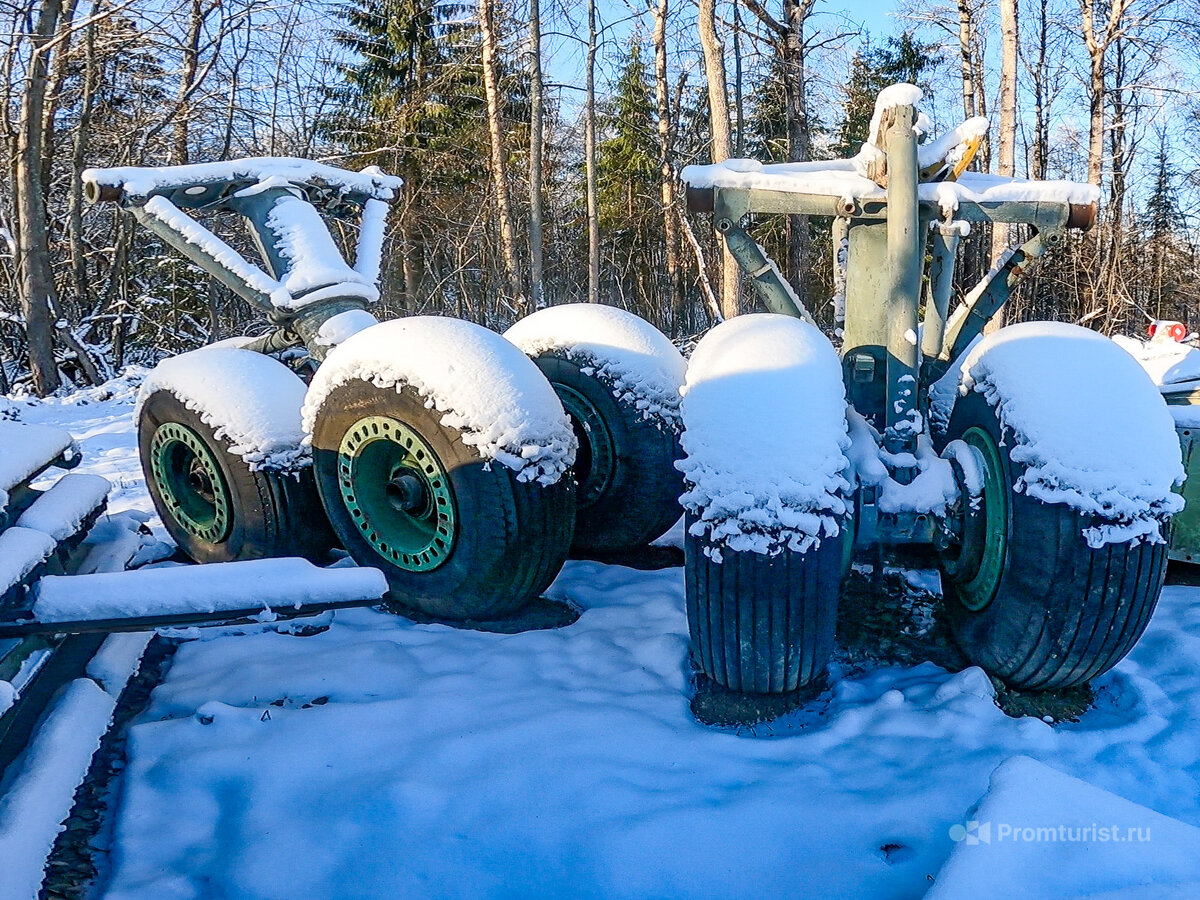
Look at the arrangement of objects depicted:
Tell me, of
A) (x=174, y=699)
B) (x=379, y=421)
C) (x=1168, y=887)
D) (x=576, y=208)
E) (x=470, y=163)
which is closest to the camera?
(x=1168, y=887)

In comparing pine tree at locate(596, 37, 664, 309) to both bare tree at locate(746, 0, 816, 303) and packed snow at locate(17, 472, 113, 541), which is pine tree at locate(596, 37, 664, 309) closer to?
bare tree at locate(746, 0, 816, 303)

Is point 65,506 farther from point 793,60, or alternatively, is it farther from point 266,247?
point 793,60

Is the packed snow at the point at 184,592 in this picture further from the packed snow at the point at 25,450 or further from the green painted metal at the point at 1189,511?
the green painted metal at the point at 1189,511

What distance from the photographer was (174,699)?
2.33m

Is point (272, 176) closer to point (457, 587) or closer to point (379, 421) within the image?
point (379, 421)

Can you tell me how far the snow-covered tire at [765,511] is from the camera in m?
1.97

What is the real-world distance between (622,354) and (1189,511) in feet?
6.77

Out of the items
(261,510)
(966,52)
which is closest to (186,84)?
(261,510)

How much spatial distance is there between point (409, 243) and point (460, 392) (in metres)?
20.6

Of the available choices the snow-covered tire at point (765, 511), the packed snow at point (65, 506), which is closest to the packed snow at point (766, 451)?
the snow-covered tire at point (765, 511)

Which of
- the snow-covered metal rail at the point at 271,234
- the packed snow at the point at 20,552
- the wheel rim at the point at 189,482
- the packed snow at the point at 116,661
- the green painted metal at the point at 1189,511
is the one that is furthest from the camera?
the snow-covered metal rail at the point at 271,234

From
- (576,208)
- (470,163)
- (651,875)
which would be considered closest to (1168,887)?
(651,875)

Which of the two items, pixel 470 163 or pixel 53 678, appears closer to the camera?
pixel 53 678

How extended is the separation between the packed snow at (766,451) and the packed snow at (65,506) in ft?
5.05
